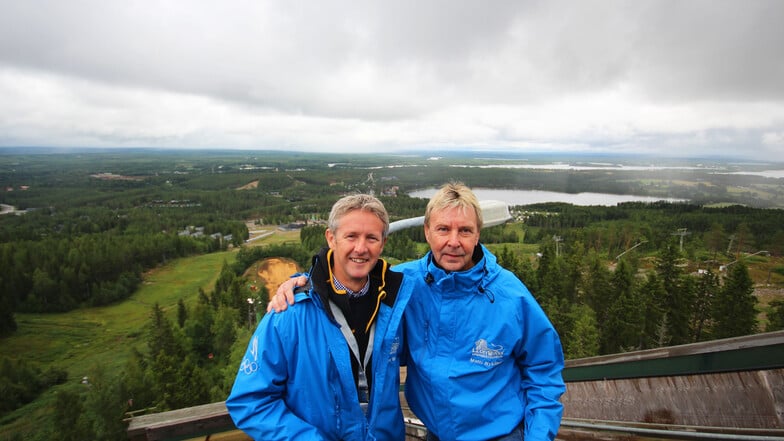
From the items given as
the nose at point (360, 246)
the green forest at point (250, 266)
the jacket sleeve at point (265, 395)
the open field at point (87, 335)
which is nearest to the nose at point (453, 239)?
the nose at point (360, 246)

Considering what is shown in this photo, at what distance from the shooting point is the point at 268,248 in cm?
6444

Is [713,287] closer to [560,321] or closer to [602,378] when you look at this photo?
[560,321]

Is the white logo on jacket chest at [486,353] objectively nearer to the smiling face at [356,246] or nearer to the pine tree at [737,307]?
the smiling face at [356,246]

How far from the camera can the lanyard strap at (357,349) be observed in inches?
83.5

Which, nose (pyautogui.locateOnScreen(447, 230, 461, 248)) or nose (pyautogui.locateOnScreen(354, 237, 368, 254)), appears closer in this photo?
nose (pyautogui.locateOnScreen(354, 237, 368, 254))

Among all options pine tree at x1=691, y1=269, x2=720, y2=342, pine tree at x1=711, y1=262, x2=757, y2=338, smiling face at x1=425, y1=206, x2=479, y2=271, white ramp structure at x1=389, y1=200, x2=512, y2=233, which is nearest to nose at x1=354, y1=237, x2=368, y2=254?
smiling face at x1=425, y1=206, x2=479, y2=271

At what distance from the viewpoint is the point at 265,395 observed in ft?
6.61

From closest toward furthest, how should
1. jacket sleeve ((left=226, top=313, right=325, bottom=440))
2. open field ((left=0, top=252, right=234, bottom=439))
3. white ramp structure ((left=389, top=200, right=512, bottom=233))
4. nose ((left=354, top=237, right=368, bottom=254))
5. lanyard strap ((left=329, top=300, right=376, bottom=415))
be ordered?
jacket sleeve ((left=226, top=313, right=325, bottom=440))
lanyard strap ((left=329, top=300, right=376, bottom=415))
nose ((left=354, top=237, right=368, bottom=254))
white ramp structure ((left=389, top=200, right=512, bottom=233))
open field ((left=0, top=252, right=234, bottom=439))

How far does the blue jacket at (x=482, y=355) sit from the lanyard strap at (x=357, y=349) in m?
0.36

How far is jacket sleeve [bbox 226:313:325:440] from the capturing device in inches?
76.3

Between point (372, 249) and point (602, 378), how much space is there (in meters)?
3.53

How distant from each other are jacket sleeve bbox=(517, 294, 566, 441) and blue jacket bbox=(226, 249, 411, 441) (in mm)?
854

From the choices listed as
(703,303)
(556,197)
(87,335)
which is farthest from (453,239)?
(556,197)

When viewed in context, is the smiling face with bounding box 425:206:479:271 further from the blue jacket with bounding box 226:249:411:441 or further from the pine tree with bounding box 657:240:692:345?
the pine tree with bounding box 657:240:692:345
